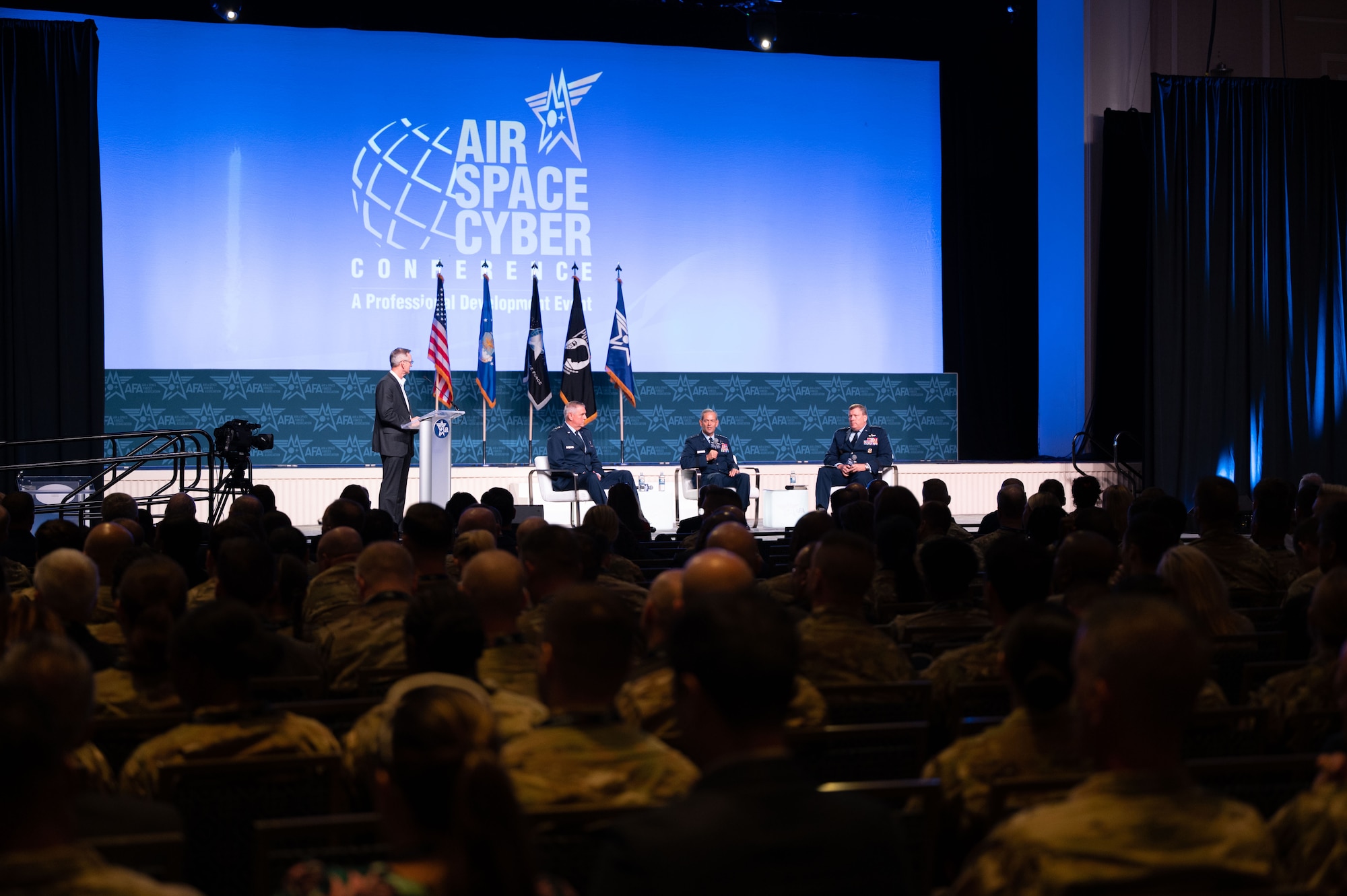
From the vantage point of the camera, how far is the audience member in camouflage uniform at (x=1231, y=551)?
465cm

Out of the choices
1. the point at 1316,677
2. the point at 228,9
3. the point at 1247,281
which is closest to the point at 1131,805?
the point at 1316,677

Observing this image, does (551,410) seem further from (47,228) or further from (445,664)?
(445,664)

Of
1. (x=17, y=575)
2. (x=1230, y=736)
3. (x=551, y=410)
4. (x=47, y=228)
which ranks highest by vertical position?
(x=47, y=228)

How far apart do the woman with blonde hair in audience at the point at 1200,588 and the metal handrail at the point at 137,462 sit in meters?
5.64

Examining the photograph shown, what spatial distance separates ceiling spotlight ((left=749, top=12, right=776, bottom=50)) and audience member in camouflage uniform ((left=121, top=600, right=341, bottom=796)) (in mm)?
10355

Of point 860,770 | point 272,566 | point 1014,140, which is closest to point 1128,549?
point 860,770

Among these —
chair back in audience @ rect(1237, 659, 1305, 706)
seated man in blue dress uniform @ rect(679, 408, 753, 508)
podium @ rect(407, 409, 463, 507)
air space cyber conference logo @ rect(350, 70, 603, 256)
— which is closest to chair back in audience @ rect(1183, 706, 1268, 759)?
chair back in audience @ rect(1237, 659, 1305, 706)

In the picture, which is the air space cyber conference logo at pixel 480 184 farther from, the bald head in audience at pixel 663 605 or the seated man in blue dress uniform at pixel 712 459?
the bald head in audience at pixel 663 605

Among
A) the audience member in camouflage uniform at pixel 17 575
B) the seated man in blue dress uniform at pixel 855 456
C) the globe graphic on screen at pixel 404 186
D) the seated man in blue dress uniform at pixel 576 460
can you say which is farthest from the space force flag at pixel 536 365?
the audience member in camouflage uniform at pixel 17 575

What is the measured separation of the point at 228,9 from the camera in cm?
1074

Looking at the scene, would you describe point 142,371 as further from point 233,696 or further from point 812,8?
point 233,696

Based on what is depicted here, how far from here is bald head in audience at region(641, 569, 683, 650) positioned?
2.90 m

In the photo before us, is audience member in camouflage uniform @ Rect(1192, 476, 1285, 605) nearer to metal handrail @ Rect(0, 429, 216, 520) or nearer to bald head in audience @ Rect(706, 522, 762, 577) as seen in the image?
bald head in audience @ Rect(706, 522, 762, 577)

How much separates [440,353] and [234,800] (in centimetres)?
911
